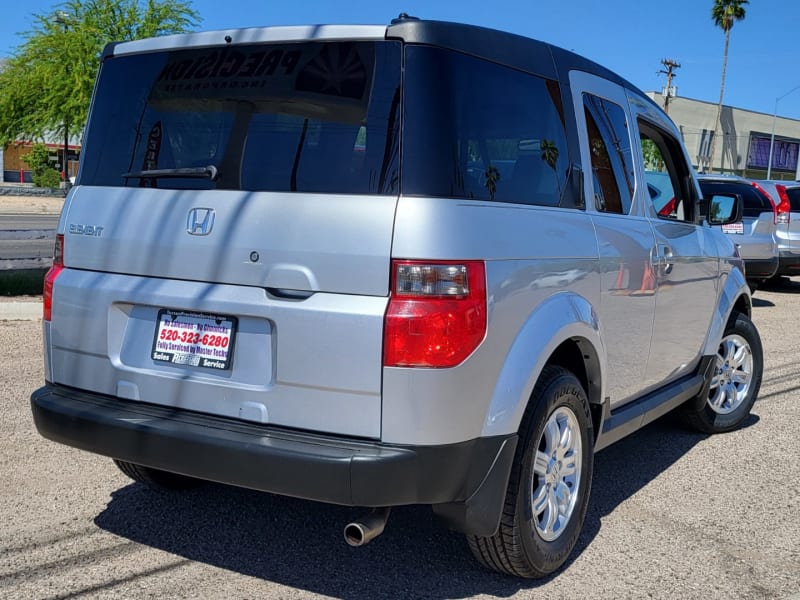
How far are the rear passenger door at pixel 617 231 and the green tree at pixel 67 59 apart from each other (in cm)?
2030

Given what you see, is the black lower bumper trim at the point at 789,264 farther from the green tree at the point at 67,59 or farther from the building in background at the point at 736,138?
the building in background at the point at 736,138

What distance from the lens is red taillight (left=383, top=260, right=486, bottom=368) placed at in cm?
283

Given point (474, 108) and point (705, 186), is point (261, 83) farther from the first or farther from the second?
point (705, 186)

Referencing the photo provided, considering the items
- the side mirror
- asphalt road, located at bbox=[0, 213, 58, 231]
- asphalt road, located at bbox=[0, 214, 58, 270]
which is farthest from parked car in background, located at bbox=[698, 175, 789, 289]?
asphalt road, located at bbox=[0, 213, 58, 231]

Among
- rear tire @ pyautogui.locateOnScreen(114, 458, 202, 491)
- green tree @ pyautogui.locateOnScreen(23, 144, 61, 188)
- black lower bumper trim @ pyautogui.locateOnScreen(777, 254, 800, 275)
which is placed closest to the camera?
rear tire @ pyautogui.locateOnScreen(114, 458, 202, 491)

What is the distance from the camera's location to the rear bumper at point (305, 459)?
9.33 feet

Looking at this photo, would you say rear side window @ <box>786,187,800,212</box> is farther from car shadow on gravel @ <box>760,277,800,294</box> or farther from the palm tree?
the palm tree

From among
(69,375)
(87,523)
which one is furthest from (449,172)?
(87,523)

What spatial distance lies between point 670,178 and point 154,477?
339 cm

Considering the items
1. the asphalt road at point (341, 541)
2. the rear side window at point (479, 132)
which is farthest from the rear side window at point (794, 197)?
the rear side window at point (479, 132)

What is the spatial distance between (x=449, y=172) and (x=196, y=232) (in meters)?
0.96

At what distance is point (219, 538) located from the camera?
3832mm

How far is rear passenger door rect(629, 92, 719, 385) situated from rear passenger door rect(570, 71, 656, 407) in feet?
0.44

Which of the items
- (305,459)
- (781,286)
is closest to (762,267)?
(781,286)
